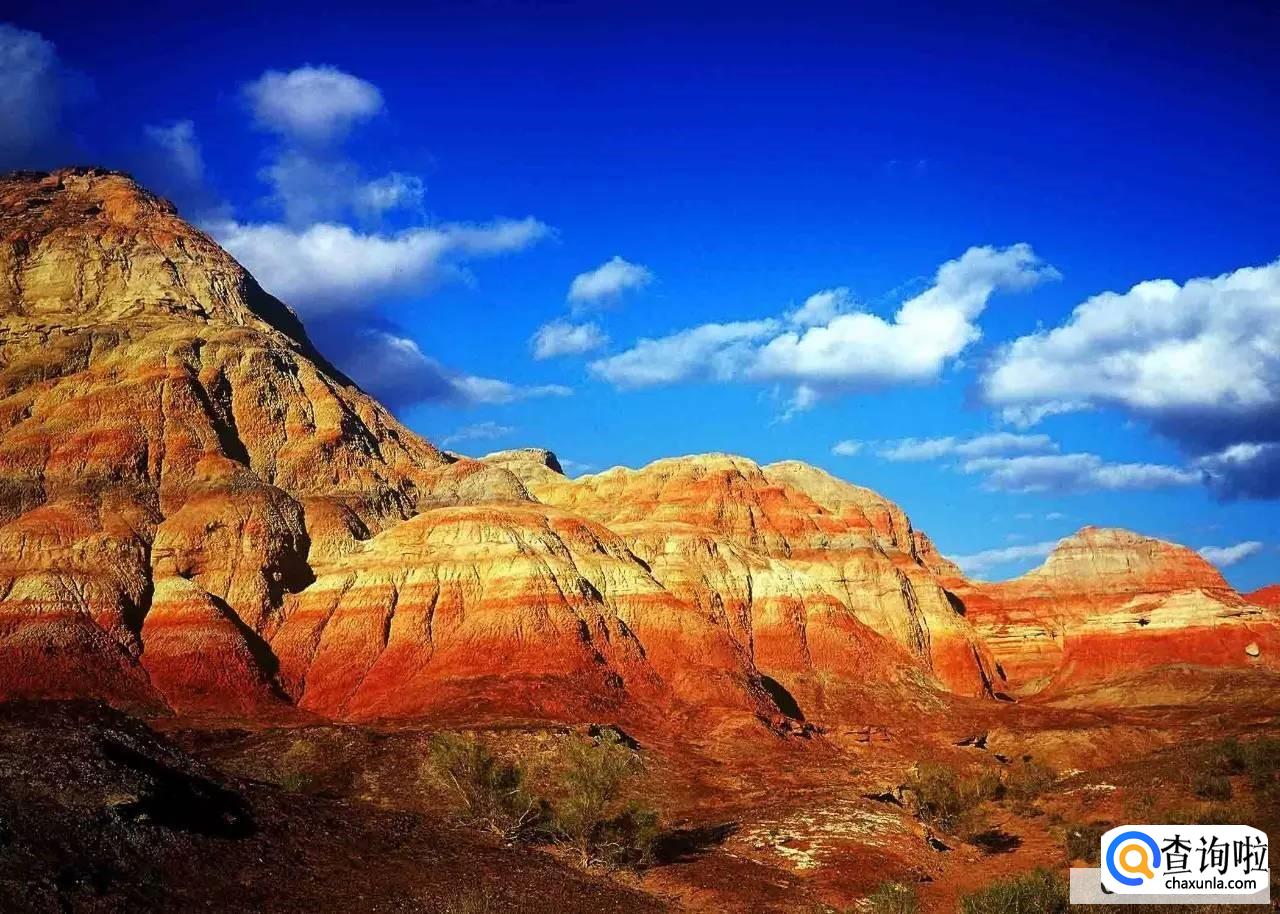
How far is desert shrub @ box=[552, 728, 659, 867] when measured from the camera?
1246 inches

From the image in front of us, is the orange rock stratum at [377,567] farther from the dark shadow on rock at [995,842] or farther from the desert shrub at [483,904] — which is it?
the desert shrub at [483,904]

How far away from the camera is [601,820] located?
33625 millimetres

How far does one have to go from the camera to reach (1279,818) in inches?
1292

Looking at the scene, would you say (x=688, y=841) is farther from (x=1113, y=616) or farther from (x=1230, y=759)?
(x=1113, y=616)

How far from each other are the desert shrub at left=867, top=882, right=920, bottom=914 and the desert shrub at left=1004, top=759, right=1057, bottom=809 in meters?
20.7

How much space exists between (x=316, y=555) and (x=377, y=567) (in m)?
6.55

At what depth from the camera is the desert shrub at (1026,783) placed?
152ft

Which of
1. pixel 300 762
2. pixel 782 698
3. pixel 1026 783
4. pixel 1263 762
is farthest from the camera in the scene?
pixel 782 698

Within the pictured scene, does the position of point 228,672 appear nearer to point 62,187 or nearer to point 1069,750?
point 1069,750

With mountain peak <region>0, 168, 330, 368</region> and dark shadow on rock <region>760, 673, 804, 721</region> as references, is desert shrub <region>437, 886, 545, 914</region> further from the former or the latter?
mountain peak <region>0, 168, 330, 368</region>

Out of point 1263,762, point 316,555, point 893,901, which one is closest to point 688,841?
point 893,901

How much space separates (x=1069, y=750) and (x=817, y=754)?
48.6 ft

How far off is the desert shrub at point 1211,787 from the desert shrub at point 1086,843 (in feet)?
14.9

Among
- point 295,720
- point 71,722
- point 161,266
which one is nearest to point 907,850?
point 71,722
